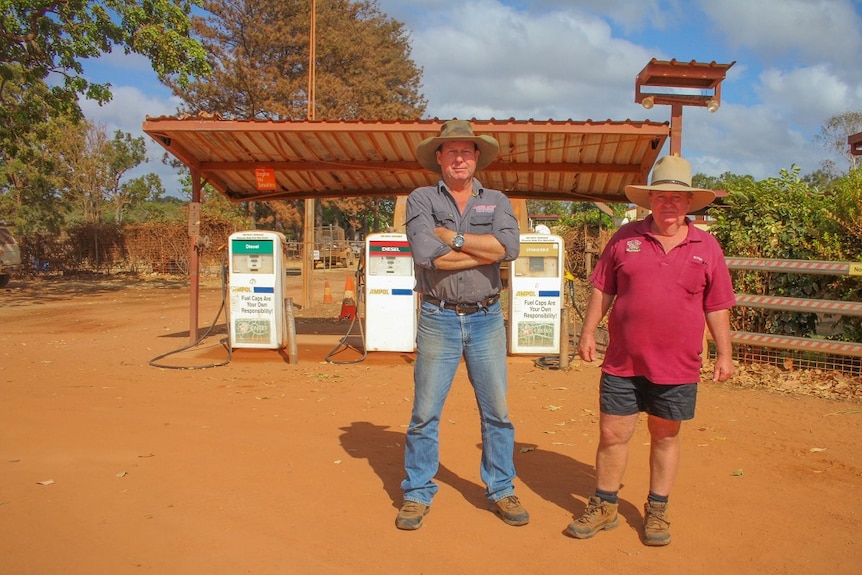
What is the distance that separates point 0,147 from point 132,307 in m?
7.10

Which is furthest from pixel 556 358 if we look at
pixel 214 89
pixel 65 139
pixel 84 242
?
pixel 65 139

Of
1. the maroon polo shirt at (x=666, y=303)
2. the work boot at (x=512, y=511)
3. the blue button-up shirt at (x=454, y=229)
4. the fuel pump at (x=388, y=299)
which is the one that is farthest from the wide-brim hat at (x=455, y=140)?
the fuel pump at (x=388, y=299)

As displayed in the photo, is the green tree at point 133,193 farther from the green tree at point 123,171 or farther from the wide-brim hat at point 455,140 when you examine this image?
the wide-brim hat at point 455,140

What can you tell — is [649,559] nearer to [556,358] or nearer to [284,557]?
[284,557]

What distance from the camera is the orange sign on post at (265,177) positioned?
10.8m

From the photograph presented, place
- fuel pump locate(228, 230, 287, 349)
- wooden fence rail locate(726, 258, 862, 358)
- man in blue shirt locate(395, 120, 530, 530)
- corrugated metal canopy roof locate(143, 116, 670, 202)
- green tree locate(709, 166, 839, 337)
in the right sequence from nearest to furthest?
1. man in blue shirt locate(395, 120, 530, 530)
2. wooden fence rail locate(726, 258, 862, 358)
3. green tree locate(709, 166, 839, 337)
4. corrugated metal canopy roof locate(143, 116, 670, 202)
5. fuel pump locate(228, 230, 287, 349)

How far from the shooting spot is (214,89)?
32.9 meters

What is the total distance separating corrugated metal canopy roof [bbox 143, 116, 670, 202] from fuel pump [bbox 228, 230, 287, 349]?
1.48 metres

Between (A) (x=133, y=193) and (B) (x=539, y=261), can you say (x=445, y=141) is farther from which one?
(A) (x=133, y=193)

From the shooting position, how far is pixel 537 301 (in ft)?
32.0

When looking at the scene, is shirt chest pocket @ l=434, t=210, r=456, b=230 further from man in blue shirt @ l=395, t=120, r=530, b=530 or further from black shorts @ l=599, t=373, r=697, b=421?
black shorts @ l=599, t=373, r=697, b=421

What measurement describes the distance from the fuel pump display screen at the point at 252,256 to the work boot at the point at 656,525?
6.84 meters

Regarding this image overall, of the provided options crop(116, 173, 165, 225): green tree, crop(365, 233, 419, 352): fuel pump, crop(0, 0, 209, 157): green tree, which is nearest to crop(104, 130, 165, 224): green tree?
crop(116, 173, 165, 225): green tree

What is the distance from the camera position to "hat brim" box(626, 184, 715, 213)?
3.64 meters
